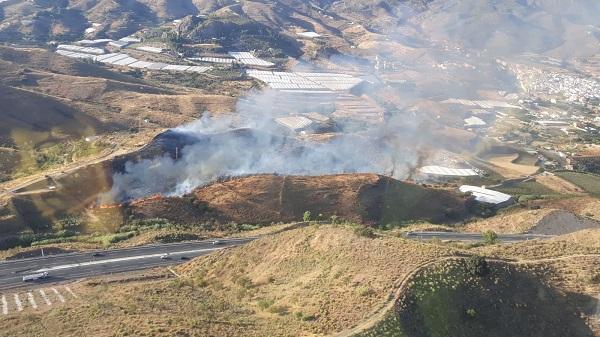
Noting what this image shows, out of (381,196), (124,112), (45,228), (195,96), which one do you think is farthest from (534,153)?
(45,228)

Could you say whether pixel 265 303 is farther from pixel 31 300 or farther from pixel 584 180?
pixel 584 180

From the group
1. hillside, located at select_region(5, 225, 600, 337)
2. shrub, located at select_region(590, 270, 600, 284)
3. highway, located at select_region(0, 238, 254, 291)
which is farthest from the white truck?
shrub, located at select_region(590, 270, 600, 284)

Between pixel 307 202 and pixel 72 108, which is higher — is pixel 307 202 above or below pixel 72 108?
below

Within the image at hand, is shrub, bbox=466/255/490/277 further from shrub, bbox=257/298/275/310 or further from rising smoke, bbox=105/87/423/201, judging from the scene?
rising smoke, bbox=105/87/423/201

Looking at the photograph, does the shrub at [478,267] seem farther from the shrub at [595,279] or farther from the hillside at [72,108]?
the hillside at [72,108]

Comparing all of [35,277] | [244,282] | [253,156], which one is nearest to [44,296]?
[35,277]

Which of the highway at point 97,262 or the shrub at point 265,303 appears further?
the highway at point 97,262

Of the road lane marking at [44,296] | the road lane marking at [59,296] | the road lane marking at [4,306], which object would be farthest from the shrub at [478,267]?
the road lane marking at [4,306]

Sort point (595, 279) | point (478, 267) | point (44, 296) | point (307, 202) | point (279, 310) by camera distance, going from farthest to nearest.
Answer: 1. point (307, 202)
2. point (44, 296)
3. point (595, 279)
4. point (478, 267)
5. point (279, 310)

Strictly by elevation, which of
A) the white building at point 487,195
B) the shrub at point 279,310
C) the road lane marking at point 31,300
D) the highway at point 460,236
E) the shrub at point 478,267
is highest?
the shrub at point 478,267
